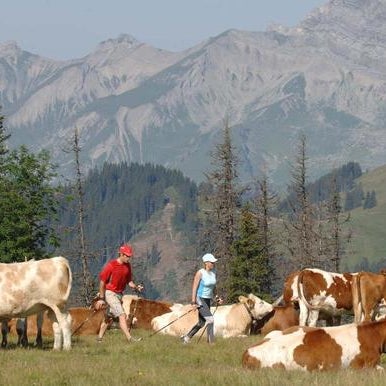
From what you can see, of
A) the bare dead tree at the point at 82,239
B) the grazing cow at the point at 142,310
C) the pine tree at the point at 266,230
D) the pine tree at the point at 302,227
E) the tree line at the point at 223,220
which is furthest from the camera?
the pine tree at the point at 302,227

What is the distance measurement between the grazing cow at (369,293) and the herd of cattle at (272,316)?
1.1 inches

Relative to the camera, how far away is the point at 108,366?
15859 millimetres

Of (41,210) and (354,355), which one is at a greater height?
(41,210)

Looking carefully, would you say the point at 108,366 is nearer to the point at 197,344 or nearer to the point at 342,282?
the point at 197,344

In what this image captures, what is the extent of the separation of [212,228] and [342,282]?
40281 mm

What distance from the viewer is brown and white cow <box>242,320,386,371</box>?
15688 millimetres

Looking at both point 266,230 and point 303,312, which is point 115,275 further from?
point 266,230

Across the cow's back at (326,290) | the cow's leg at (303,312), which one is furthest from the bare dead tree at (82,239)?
the cow's back at (326,290)

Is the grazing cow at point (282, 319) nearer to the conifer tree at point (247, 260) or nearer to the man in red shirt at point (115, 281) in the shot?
the man in red shirt at point (115, 281)

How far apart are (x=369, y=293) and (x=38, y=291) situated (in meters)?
Answer: 9.83

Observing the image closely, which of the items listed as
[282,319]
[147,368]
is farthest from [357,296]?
[147,368]

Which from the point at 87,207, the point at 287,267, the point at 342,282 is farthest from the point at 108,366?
the point at 287,267

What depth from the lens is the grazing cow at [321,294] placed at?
87.4ft

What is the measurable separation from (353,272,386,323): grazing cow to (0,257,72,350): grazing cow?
8.79m
